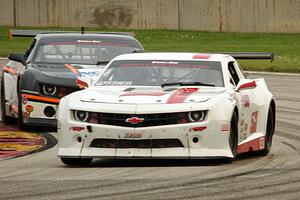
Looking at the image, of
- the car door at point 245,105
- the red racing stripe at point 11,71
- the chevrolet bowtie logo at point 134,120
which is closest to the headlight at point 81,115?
the chevrolet bowtie logo at point 134,120

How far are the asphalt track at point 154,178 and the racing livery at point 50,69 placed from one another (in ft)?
8.99

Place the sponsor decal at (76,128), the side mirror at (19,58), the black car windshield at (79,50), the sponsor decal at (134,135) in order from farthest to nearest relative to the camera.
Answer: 1. the black car windshield at (79,50)
2. the side mirror at (19,58)
3. the sponsor decal at (76,128)
4. the sponsor decal at (134,135)

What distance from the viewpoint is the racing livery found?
15.8 metres

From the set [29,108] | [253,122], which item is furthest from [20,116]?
[253,122]

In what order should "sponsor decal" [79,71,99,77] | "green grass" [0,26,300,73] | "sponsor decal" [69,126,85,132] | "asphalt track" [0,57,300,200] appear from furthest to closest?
"green grass" [0,26,300,73]
"sponsor decal" [79,71,99,77]
"sponsor decal" [69,126,85,132]
"asphalt track" [0,57,300,200]

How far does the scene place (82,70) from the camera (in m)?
16.0

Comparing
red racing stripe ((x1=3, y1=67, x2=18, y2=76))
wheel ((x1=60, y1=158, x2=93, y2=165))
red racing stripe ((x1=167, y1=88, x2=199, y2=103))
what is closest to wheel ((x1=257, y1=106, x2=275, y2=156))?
red racing stripe ((x1=167, y1=88, x2=199, y2=103))

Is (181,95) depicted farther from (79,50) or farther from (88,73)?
(79,50)

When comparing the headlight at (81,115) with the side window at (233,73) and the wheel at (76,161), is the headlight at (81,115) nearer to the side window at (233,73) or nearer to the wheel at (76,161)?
the wheel at (76,161)

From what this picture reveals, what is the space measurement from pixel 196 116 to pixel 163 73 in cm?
143

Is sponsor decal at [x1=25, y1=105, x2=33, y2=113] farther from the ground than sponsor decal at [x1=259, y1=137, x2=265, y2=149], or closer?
closer

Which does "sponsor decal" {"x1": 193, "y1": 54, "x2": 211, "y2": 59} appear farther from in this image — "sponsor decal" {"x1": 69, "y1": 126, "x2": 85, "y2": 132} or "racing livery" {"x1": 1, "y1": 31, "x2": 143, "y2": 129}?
"racing livery" {"x1": 1, "y1": 31, "x2": 143, "y2": 129}

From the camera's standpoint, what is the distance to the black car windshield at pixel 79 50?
Answer: 16.9m

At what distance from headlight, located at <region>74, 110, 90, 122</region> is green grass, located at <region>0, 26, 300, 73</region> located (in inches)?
854
